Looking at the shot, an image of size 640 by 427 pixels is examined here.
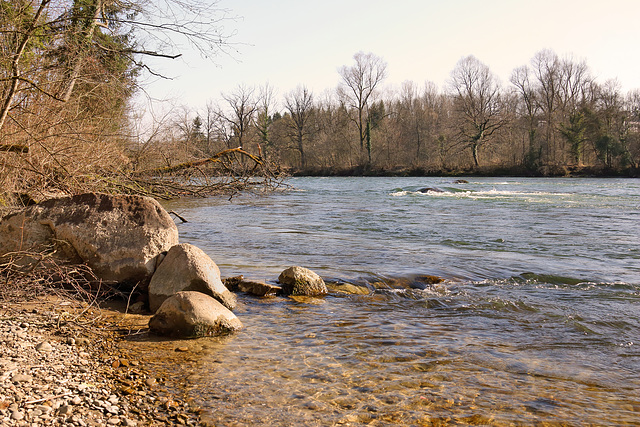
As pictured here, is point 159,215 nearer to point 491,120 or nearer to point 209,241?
point 209,241

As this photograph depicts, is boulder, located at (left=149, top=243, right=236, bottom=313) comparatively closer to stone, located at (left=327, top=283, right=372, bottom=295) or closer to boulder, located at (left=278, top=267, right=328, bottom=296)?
boulder, located at (left=278, top=267, right=328, bottom=296)

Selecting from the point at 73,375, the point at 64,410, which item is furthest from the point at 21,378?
the point at 64,410

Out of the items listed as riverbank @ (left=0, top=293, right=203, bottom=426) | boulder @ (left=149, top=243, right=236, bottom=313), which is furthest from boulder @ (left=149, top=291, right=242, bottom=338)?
boulder @ (left=149, top=243, right=236, bottom=313)

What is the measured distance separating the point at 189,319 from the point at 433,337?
2545 mm

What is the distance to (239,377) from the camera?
13.3 ft

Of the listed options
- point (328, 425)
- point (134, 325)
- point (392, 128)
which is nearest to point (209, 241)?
point (134, 325)

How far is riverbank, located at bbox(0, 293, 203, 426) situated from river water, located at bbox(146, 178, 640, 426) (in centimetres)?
30

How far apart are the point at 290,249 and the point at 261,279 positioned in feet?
9.68

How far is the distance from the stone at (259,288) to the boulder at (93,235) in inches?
51.9

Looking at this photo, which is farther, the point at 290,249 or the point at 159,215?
the point at 290,249

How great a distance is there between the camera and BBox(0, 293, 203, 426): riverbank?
3.09 meters

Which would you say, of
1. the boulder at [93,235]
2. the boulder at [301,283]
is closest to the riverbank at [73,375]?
the boulder at [93,235]

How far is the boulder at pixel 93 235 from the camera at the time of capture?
600cm

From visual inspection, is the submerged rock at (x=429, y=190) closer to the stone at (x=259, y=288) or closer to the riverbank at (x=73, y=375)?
the stone at (x=259, y=288)
